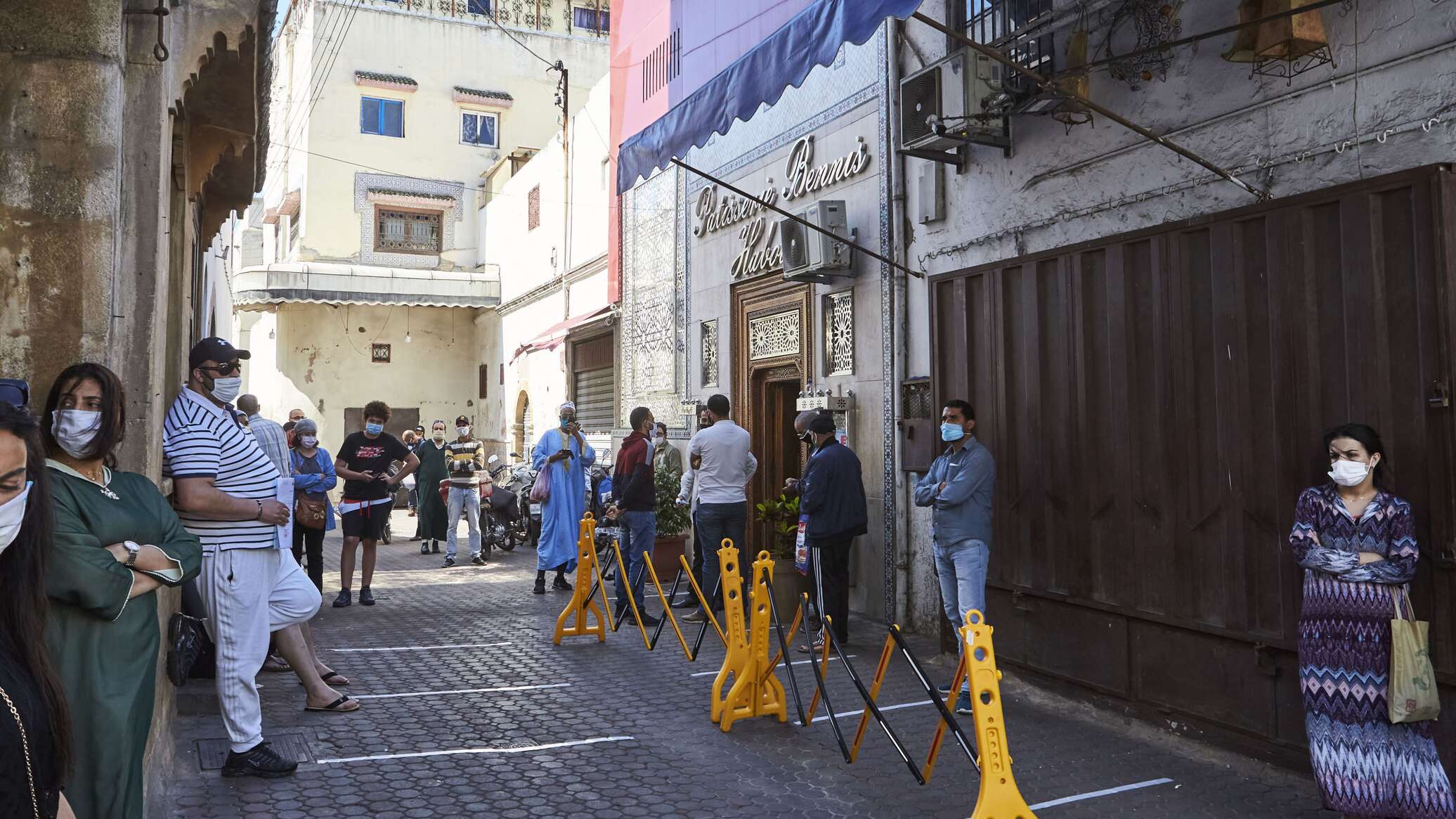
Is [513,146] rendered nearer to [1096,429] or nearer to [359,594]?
[359,594]

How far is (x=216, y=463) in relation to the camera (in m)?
4.57

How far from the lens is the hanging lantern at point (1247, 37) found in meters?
4.97

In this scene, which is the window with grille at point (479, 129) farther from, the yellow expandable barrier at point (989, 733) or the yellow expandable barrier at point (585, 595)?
the yellow expandable barrier at point (989, 733)

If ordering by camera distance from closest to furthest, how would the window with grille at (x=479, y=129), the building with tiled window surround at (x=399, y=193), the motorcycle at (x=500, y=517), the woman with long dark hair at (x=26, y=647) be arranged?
the woman with long dark hair at (x=26, y=647), the motorcycle at (x=500, y=517), the building with tiled window surround at (x=399, y=193), the window with grille at (x=479, y=129)

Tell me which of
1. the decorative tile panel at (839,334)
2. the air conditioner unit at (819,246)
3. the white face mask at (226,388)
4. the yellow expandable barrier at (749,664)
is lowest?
the yellow expandable barrier at (749,664)

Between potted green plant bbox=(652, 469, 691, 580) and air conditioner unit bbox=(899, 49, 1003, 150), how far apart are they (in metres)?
4.66

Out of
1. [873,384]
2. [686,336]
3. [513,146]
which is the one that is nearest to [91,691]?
[873,384]

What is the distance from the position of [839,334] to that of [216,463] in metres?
5.75

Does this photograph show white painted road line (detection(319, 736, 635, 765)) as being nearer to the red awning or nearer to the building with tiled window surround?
the red awning

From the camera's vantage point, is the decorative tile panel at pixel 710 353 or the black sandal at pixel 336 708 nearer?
the black sandal at pixel 336 708

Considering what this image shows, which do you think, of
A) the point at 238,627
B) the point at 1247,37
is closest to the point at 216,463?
the point at 238,627

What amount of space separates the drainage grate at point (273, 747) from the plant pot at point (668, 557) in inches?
208

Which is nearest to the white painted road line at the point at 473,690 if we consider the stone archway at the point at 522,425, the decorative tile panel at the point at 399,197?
the stone archway at the point at 522,425

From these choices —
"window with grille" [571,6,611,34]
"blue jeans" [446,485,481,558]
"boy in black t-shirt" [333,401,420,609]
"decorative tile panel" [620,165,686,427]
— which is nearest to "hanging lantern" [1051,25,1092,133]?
"boy in black t-shirt" [333,401,420,609]
